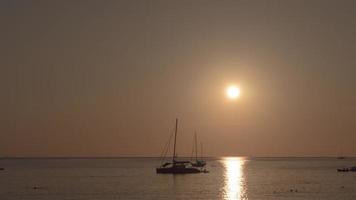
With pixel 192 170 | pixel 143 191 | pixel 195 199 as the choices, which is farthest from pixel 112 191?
pixel 192 170

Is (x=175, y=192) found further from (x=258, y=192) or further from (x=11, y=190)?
(x=11, y=190)

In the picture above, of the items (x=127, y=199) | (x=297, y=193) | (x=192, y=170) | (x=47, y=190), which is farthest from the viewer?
(x=192, y=170)

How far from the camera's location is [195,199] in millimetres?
86125

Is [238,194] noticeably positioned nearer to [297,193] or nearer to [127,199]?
[297,193]

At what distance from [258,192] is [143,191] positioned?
59.3 feet

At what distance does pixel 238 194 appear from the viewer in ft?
313

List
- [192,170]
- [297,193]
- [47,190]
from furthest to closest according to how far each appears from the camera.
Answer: [192,170]
[47,190]
[297,193]

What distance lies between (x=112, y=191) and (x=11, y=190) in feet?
55.2

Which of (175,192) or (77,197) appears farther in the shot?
(175,192)

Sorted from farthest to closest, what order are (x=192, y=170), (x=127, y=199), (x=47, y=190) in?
(x=192, y=170) < (x=47, y=190) < (x=127, y=199)

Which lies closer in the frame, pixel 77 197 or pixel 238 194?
pixel 77 197

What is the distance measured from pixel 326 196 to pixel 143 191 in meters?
28.4

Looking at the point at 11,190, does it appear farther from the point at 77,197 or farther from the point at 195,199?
the point at 195,199

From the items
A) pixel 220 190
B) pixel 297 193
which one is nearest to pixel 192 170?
pixel 220 190
